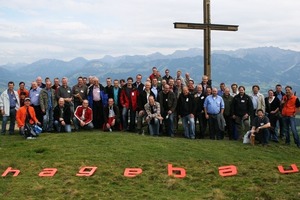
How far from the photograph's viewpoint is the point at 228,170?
1240 cm

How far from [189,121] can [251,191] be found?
700cm

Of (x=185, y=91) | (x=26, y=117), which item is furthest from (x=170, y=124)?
(x=26, y=117)

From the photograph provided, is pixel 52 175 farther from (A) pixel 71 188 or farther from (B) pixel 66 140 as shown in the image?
(B) pixel 66 140

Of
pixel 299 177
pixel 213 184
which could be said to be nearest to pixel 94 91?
pixel 213 184

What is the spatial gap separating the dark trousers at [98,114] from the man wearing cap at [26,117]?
297cm

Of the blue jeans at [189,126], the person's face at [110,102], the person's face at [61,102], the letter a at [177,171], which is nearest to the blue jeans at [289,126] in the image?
the blue jeans at [189,126]

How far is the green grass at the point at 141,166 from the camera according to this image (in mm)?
10570

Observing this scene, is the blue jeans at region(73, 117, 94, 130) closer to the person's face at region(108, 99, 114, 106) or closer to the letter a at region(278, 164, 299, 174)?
the person's face at region(108, 99, 114, 106)

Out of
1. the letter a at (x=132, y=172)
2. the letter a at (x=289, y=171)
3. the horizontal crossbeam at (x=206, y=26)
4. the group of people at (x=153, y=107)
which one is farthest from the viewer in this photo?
the horizontal crossbeam at (x=206, y=26)

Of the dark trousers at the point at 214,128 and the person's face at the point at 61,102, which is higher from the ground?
the person's face at the point at 61,102

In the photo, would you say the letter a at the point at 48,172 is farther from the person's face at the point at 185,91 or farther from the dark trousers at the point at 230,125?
the dark trousers at the point at 230,125

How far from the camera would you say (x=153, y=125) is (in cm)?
1745

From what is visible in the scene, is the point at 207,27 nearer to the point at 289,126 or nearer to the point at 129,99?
the point at 129,99

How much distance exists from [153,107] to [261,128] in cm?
492
